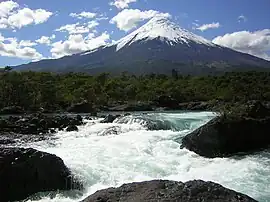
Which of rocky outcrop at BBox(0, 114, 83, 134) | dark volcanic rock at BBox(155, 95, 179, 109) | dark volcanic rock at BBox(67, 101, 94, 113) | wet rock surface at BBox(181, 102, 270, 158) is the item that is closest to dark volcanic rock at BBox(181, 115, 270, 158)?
wet rock surface at BBox(181, 102, 270, 158)

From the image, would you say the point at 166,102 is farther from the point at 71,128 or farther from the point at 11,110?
the point at 71,128

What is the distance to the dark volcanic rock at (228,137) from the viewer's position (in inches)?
622

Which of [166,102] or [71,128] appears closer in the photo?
[71,128]

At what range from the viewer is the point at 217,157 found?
15.3 m

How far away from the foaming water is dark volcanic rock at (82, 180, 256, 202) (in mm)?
5001

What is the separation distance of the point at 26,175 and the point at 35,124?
53.1ft

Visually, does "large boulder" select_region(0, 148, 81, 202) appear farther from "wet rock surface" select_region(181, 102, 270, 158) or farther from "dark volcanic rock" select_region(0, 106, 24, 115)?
"dark volcanic rock" select_region(0, 106, 24, 115)

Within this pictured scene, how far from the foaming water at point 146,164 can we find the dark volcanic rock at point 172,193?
5.00 meters

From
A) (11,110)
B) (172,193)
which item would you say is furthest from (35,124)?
(172,193)

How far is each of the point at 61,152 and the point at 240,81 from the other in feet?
167

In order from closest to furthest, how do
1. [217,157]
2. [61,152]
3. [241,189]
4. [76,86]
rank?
[241,189], [217,157], [61,152], [76,86]

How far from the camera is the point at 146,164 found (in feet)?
46.3

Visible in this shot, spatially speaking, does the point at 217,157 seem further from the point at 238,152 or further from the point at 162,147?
the point at 162,147

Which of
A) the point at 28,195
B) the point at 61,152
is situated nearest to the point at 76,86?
the point at 61,152
